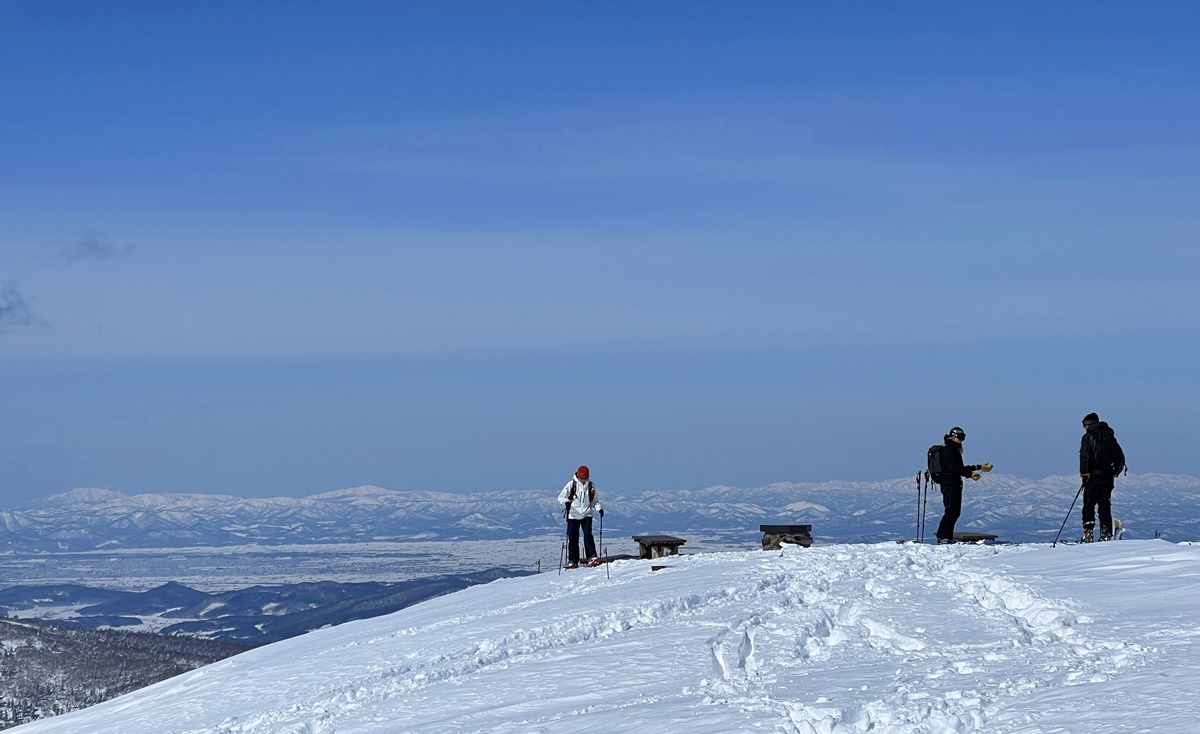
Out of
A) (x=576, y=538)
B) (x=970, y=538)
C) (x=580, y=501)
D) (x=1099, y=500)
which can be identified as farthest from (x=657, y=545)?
(x=1099, y=500)

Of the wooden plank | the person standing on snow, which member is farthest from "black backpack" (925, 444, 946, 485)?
the wooden plank

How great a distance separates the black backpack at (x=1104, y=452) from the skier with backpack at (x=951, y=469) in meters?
1.97

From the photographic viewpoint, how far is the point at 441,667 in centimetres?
1586

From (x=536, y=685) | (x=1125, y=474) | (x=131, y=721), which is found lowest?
(x=131, y=721)

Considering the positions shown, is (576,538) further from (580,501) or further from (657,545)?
(657,545)

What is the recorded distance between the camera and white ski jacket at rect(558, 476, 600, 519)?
82.4 feet

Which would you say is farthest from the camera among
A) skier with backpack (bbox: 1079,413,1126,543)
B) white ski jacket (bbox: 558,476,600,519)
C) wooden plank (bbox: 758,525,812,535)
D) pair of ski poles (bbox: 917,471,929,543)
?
wooden plank (bbox: 758,525,812,535)

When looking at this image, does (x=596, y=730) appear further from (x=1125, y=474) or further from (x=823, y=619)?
(x=1125, y=474)

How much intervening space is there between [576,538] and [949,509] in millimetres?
7919

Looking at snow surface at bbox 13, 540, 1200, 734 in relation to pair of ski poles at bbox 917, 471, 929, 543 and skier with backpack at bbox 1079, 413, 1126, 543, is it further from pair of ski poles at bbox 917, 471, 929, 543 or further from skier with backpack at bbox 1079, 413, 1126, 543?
pair of ski poles at bbox 917, 471, 929, 543

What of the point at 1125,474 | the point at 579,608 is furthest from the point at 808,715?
the point at 1125,474

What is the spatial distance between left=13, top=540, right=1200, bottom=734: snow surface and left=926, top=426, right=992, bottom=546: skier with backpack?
53.0 inches

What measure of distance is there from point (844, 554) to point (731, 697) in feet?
34.5

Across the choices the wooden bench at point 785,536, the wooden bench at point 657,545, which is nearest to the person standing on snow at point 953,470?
the wooden bench at point 785,536
